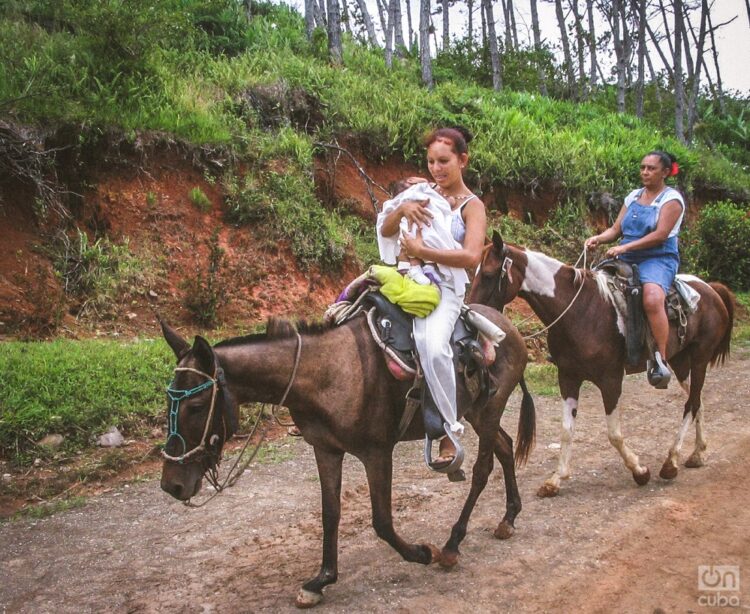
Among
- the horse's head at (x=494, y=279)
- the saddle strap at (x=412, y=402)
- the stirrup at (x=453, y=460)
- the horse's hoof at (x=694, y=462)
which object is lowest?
the horse's hoof at (x=694, y=462)

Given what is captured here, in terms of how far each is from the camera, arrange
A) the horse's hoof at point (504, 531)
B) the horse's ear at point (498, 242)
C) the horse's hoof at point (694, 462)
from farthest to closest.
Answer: the horse's hoof at point (694, 462) → the horse's ear at point (498, 242) → the horse's hoof at point (504, 531)

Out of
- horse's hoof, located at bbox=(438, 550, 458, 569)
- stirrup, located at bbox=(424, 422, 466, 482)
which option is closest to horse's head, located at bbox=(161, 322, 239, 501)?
stirrup, located at bbox=(424, 422, 466, 482)

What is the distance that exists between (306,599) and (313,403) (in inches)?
45.6

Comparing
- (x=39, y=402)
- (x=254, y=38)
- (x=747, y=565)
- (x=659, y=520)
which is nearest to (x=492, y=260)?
(x=659, y=520)

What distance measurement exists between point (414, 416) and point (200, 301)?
19.1 feet

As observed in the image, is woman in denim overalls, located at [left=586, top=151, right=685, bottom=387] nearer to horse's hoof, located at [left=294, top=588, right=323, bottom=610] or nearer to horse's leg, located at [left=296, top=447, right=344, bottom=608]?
horse's leg, located at [left=296, top=447, right=344, bottom=608]

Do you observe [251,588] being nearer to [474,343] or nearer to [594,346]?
[474,343]

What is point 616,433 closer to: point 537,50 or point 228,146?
point 228,146

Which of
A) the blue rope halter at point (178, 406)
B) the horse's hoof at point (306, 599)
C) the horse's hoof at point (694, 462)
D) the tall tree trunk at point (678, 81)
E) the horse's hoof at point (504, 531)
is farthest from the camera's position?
the tall tree trunk at point (678, 81)

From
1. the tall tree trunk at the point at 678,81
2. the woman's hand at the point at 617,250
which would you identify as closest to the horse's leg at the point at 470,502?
the woman's hand at the point at 617,250

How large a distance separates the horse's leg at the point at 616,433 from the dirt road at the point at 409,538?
14 centimetres

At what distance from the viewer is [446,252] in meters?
3.91

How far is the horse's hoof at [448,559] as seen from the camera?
14.2 feet

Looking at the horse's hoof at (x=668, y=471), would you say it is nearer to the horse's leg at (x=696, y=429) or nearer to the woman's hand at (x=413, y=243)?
the horse's leg at (x=696, y=429)
